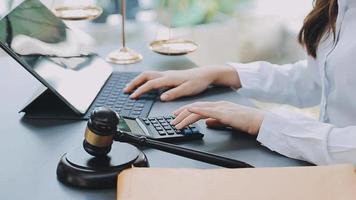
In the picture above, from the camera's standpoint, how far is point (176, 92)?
126 centimetres

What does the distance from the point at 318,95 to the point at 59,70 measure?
2.14 ft

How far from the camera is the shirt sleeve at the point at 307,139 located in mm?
973

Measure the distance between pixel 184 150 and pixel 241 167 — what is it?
0.10 meters

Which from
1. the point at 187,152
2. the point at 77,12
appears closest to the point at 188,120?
the point at 187,152

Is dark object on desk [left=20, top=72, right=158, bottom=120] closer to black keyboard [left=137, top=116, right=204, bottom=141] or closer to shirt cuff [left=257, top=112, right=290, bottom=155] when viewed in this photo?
black keyboard [left=137, top=116, right=204, bottom=141]

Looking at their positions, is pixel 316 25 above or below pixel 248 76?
above

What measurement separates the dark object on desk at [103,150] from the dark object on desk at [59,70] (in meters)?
0.23

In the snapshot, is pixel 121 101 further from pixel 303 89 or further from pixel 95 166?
pixel 303 89

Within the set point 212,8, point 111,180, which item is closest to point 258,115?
point 111,180

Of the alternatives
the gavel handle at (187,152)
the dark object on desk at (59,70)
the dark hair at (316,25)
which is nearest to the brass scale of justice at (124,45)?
the dark object on desk at (59,70)

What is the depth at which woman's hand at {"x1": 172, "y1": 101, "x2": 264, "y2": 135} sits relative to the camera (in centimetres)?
106

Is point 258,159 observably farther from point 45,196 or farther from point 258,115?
point 45,196

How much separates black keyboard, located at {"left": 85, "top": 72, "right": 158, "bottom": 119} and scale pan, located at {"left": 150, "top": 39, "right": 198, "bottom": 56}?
0.65 ft

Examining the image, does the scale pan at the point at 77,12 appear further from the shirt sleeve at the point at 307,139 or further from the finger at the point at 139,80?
the shirt sleeve at the point at 307,139
